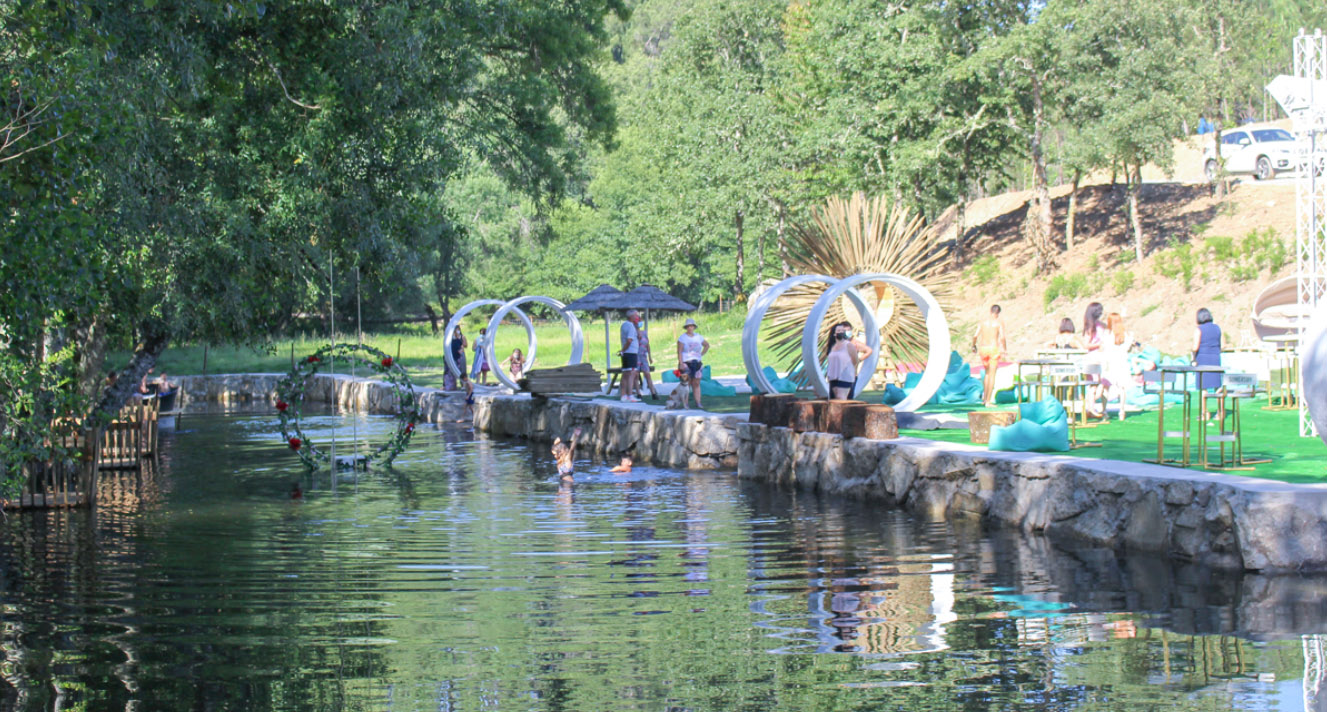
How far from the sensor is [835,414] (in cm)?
1490

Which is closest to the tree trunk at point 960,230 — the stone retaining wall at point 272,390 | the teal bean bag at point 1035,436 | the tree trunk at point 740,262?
the tree trunk at point 740,262

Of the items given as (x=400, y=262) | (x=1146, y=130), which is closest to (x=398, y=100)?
(x=400, y=262)

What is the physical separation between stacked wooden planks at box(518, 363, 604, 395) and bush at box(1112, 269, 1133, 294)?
650 inches

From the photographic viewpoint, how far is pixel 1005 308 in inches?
1410

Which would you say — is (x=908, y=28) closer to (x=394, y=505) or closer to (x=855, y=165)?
(x=855, y=165)

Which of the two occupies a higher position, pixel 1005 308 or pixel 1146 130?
pixel 1146 130

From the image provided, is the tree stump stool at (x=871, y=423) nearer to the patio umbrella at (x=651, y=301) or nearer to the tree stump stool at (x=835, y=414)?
the tree stump stool at (x=835, y=414)

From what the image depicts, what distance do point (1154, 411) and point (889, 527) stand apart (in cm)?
710

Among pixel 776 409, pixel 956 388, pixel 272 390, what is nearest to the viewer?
pixel 776 409

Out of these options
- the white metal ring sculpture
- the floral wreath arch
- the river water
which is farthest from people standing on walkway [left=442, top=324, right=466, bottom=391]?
the river water

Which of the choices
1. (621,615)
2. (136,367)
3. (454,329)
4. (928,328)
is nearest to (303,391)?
(136,367)

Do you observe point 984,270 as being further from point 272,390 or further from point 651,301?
point 272,390

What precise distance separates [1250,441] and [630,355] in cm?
1141

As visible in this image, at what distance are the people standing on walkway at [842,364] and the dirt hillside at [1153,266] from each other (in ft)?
45.5
